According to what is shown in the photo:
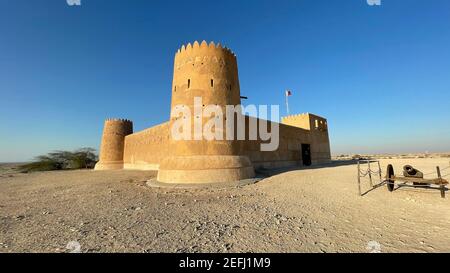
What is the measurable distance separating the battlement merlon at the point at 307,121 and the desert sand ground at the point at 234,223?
1784 cm

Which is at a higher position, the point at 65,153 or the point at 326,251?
the point at 65,153

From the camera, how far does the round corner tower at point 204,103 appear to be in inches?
389

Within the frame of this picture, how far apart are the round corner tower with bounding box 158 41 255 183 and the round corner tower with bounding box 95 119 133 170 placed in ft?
60.9

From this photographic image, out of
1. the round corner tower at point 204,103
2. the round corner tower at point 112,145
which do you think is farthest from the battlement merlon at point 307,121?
the round corner tower at point 112,145

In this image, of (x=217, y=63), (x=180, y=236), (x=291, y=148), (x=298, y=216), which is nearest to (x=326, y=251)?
(x=298, y=216)

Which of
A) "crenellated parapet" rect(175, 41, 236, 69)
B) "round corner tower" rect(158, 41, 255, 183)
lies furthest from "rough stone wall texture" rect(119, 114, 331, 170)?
"crenellated parapet" rect(175, 41, 236, 69)

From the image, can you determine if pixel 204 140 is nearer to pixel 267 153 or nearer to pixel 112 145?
pixel 267 153

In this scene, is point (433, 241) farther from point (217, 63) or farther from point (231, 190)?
point (217, 63)

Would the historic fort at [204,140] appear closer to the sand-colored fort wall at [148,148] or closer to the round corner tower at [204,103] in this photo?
the round corner tower at [204,103]

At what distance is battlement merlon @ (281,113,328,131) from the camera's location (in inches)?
948

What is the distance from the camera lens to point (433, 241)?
323 cm

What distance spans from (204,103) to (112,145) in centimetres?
2078
